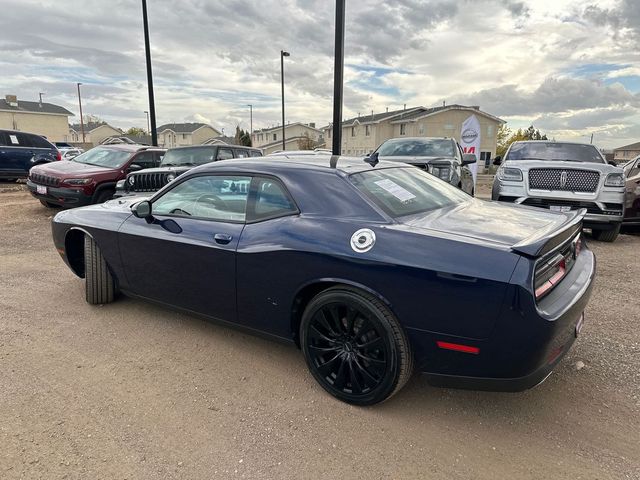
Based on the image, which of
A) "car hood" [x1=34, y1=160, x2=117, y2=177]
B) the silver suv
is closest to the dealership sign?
the silver suv

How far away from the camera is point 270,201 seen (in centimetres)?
297

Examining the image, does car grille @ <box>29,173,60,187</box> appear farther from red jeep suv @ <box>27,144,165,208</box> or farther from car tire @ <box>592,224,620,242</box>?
car tire @ <box>592,224,620,242</box>

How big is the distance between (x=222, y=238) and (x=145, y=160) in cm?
763

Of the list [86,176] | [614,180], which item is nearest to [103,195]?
[86,176]

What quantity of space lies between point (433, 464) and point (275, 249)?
150cm

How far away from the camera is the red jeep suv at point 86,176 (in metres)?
8.12

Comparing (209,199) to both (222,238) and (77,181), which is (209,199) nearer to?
(222,238)

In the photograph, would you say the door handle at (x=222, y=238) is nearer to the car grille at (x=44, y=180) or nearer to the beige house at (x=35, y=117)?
the car grille at (x=44, y=180)

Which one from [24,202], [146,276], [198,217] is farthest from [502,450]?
[24,202]

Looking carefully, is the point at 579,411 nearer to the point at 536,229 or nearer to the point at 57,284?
the point at 536,229

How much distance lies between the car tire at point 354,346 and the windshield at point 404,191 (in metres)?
0.63

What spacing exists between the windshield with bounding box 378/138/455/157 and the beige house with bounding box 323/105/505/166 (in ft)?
117

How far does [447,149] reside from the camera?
27.3 feet

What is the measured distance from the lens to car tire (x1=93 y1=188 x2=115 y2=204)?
838 cm
